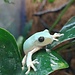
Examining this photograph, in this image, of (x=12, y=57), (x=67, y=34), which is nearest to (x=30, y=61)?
(x=12, y=57)

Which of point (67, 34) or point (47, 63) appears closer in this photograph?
point (47, 63)

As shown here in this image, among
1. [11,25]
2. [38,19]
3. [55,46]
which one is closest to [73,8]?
[38,19]

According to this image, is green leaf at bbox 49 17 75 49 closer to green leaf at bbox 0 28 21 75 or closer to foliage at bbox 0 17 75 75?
foliage at bbox 0 17 75 75

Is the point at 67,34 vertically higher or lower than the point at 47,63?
higher

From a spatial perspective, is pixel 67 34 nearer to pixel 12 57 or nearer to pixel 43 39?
pixel 43 39

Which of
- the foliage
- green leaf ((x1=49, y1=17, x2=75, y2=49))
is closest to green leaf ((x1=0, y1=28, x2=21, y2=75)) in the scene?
the foliage

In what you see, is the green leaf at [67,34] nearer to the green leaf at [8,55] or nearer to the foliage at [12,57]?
the foliage at [12,57]

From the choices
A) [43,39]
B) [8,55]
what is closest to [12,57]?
[8,55]

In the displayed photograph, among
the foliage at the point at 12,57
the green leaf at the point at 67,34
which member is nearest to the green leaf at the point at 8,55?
the foliage at the point at 12,57

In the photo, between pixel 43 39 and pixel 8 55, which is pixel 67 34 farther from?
pixel 8 55
